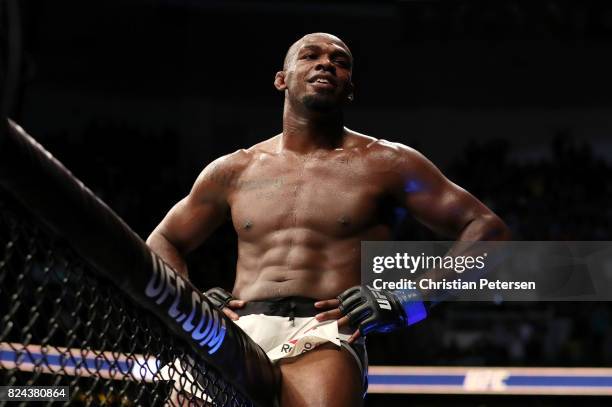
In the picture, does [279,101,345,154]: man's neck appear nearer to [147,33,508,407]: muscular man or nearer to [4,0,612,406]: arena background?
[147,33,508,407]: muscular man

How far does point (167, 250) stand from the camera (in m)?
2.54

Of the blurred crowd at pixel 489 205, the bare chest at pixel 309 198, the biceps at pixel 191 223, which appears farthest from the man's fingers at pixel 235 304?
the blurred crowd at pixel 489 205

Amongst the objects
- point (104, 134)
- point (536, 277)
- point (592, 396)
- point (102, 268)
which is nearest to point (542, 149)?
point (536, 277)

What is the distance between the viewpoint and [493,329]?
21.5 feet

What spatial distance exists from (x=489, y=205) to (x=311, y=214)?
5.80m

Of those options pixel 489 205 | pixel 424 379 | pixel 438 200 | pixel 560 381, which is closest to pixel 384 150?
pixel 438 200

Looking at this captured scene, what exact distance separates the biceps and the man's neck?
0.27m

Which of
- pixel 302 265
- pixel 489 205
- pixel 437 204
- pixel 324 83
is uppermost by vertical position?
pixel 489 205

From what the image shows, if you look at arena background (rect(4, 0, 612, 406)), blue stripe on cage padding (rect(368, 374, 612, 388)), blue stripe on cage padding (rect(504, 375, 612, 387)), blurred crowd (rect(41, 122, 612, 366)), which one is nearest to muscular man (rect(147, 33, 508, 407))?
blue stripe on cage padding (rect(368, 374, 612, 388))

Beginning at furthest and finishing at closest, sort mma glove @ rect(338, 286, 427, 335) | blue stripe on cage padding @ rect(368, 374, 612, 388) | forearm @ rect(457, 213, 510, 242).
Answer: blue stripe on cage padding @ rect(368, 374, 612, 388)
forearm @ rect(457, 213, 510, 242)
mma glove @ rect(338, 286, 427, 335)

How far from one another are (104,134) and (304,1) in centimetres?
223

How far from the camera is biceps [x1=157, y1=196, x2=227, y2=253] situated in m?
2.54

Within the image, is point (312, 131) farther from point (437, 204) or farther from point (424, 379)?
point (424, 379)

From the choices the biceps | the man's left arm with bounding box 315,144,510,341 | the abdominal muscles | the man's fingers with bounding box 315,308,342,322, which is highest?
the man's left arm with bounding box 315,144,510,341
